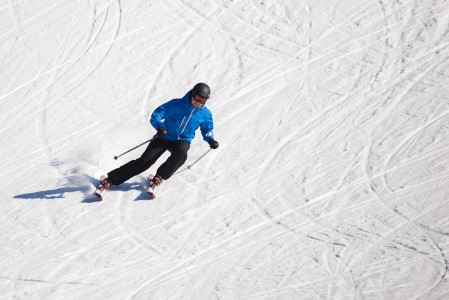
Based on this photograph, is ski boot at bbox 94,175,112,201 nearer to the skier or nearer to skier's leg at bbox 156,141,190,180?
the skier

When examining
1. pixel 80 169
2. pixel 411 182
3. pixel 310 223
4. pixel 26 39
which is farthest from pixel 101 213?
pixel 26 39

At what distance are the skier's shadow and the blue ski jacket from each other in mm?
799

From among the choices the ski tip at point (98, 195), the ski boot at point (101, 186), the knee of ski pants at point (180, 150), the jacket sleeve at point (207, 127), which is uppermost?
the jacket sleeve at point (207, 127)

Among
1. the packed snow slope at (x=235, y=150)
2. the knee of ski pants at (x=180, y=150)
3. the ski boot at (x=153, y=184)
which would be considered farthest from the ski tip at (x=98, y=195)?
the knee of ski pants at (x=180, y=150)

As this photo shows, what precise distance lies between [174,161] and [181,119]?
20.8 inches

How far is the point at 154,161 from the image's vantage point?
9562 millimetres

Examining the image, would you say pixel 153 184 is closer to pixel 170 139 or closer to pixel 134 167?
pixel 134 167

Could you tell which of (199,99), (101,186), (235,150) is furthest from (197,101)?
(101,186)

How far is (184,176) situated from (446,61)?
14.9ft

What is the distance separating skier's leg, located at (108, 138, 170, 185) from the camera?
9.41 m

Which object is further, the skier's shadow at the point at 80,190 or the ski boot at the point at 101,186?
the skier's shadow at the point at 80,190

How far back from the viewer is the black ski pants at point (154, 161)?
9414mm

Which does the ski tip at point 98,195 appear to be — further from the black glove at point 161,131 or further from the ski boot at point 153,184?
the black glove at point 161,131

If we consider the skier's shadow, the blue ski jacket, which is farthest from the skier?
the skier's shadow
